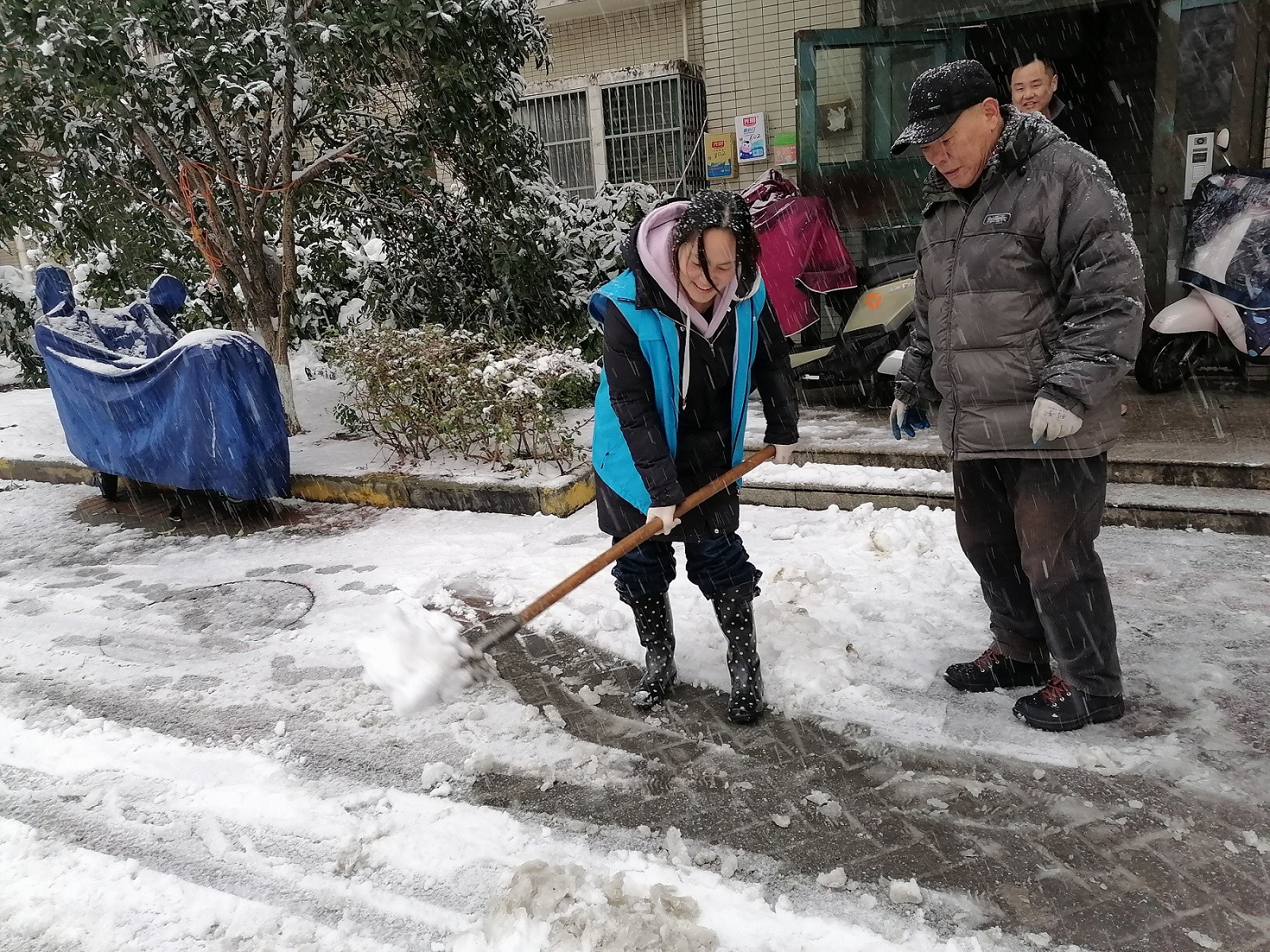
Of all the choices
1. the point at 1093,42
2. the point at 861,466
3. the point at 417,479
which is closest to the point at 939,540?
the point at 861,466

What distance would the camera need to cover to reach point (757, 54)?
7883mm

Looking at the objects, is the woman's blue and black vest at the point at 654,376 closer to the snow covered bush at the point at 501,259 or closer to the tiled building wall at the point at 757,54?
the snow covered bush at the point at 501,259

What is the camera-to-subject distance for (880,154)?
7113mm

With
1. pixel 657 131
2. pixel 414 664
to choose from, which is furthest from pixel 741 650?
pixel 657 131

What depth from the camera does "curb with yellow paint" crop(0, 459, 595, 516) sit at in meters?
5.29

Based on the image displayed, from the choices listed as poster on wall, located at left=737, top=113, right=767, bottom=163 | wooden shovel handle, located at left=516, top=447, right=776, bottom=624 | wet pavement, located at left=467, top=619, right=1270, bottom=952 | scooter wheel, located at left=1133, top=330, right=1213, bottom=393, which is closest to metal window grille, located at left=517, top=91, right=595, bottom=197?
poster on wall, located at left=737, top=113, right=767, bottom=163

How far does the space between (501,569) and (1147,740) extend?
2.94 metres

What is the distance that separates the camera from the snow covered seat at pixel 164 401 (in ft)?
17.4

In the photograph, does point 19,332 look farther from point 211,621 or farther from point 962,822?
point 962,822

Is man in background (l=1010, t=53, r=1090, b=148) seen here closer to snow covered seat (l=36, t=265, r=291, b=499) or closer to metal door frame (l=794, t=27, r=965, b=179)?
metal door frame (l=794, t=27, r=965, b=179)

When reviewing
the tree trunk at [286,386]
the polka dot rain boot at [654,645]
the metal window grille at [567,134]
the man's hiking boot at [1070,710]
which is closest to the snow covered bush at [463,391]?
the tree trunk at [286,386]

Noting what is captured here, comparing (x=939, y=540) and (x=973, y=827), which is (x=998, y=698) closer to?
(x=973, y=827)

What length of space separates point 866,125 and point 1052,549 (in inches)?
218

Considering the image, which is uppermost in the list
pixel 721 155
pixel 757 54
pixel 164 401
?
pixel 757 54
